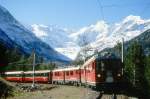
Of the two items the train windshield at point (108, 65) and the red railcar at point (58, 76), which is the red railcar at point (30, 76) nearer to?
the red railcar at point (58, 76)

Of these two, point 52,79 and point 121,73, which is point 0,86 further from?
point 52,79

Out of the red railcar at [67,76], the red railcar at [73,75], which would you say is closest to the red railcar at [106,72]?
the red railcar at [73,75]

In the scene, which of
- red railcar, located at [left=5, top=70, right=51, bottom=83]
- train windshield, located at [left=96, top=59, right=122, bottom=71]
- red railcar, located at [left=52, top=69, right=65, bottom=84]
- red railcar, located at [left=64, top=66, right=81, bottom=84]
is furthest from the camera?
red railcar, located at [left=5, top=70, right=51, bottom=83]

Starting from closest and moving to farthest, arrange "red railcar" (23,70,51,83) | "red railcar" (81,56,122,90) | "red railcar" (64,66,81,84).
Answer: "red railcar" (81,56,122,90)
"red railcar" (64,66,81,84)
"red railcar" (23,70,51,83)

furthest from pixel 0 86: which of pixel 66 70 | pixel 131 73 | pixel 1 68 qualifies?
pixel 131 73

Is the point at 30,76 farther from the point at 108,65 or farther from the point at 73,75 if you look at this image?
the point at 108,65

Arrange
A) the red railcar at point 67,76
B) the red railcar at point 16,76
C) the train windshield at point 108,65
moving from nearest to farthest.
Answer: the train windshield at point 108,65, the red railcar at point 67,76, the red railcar at point 16,76

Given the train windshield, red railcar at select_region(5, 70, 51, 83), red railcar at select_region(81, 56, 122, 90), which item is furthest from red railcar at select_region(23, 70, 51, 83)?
the train windshield

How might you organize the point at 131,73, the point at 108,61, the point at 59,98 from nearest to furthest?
the point at 59,98, the point at 108,61, the point at 131,73

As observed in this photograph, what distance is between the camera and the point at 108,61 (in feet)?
114

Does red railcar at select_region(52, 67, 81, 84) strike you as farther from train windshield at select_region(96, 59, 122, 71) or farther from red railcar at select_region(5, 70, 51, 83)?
train windshield at select_region(96, 59, 122, 71)

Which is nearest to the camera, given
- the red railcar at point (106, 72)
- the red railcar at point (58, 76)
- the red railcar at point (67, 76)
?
the red railcar at point (106, 72)

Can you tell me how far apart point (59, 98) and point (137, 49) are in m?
39.0

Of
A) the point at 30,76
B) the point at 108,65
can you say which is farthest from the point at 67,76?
the point at 108,65
